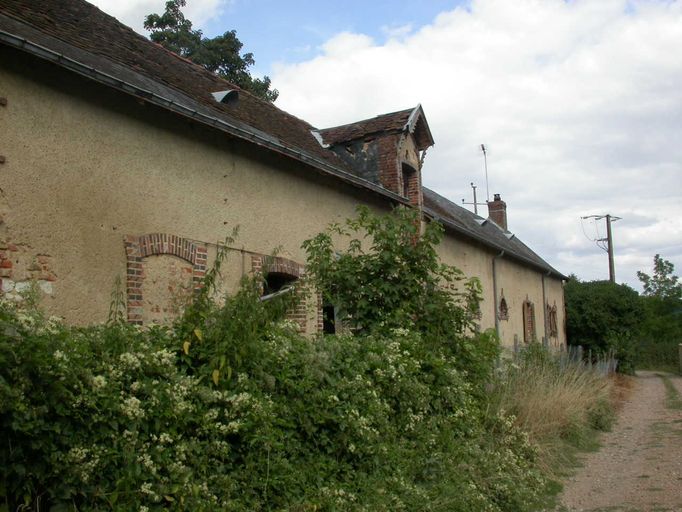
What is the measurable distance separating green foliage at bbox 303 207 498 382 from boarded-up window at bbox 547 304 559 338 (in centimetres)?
2131

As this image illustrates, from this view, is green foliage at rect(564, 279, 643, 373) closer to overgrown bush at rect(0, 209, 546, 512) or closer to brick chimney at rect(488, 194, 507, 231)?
brick chimney at rect(488, 194, 507, 231)

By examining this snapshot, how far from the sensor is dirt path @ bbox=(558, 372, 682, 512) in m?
7.34

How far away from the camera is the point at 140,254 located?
7.72 metres

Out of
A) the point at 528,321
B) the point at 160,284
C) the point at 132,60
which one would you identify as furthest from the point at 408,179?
the point at 528,321

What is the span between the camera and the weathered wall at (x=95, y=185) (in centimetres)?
650

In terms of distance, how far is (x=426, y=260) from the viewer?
7934 millimetres

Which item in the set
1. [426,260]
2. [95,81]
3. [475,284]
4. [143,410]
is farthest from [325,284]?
[143,410]

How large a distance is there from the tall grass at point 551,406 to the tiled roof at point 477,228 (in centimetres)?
430

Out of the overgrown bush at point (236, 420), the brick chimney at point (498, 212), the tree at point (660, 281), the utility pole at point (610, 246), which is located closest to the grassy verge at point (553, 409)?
the overgrown bush at point (236, 420)

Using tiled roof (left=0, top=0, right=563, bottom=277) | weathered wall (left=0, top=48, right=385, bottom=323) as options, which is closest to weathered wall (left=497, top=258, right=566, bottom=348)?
tiled roof (left=0, top=0, right=563, bottom=277)

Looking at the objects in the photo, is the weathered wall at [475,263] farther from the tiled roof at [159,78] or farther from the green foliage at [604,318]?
the green foliage at [604,318]

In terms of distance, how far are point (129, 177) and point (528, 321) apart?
774 inches

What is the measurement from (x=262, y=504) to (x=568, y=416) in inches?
300

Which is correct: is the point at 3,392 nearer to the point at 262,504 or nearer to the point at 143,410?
the point at 143,410
